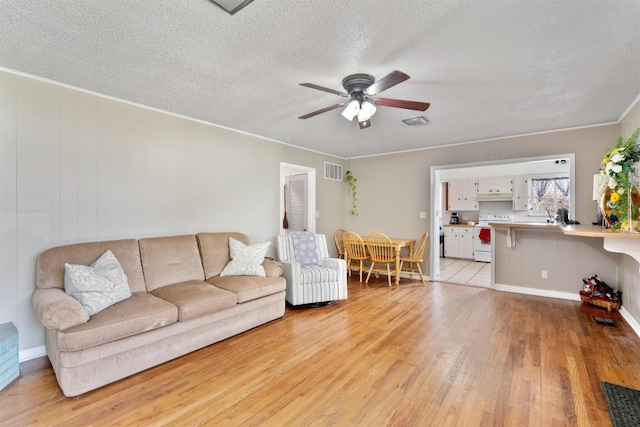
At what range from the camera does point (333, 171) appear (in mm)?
6086

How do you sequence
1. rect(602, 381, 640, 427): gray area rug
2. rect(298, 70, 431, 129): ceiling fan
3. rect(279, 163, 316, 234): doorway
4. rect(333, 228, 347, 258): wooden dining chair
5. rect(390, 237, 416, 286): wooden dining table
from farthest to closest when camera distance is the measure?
rect(333, 228, 347, 258): wooden dining chair
rect(279, 163, 316, 234): doorway
rect(390, 237, 416, 286): wooden dining table
rect(298, 70, 431, 129): ceiling fan
rect(602, 381, 640, 427): gray area rug

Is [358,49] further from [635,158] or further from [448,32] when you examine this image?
[635,158]

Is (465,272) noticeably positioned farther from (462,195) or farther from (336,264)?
(336,264)

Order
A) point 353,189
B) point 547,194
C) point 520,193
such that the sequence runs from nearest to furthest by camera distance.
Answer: point 353,189 → point 547,194 → point 520,193

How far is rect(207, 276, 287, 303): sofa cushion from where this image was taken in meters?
3.01

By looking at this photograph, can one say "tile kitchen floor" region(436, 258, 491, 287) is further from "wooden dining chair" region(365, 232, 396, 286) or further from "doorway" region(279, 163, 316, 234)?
"doorway" region(279, 163, 316, 234)

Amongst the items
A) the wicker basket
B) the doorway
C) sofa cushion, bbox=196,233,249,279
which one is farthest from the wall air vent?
the wicker basket

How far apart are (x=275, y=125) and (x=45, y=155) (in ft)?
7.73

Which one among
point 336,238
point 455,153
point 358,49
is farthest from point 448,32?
point 336,238

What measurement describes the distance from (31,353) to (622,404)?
4384 mm

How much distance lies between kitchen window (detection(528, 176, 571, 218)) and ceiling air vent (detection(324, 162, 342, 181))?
15.2ft

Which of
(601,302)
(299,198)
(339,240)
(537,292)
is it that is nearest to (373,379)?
(601,302)

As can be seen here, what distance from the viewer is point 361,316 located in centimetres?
359

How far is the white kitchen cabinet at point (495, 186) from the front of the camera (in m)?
7.35
